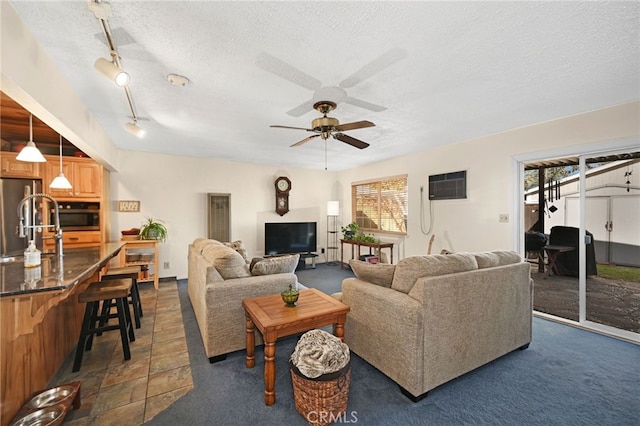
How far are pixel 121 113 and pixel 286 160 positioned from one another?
9.75ft

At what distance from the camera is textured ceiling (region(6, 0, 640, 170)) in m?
1.48

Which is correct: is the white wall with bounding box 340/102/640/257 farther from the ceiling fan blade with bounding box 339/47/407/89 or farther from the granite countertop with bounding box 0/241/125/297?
the granite countertop with bounding box 0/241/125/297

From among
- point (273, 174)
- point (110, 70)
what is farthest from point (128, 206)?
point (110, 70)

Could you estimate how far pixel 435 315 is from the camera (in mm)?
1837

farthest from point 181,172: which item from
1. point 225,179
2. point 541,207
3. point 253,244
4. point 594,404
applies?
point 541,207

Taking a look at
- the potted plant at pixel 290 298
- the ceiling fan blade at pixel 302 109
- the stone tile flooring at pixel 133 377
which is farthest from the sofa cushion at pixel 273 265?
the ceiling fan blade at pixel 302 109

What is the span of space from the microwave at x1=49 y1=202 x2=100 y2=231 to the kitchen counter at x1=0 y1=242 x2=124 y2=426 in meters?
2.28

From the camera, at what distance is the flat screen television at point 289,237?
5.73m

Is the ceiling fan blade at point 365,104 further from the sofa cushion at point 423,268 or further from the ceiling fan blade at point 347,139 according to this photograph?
the sofa cushion at point 423,268

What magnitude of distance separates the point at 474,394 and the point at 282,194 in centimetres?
488

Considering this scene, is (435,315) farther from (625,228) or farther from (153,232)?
(153,232)

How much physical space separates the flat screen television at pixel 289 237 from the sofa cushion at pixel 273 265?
3.01 m

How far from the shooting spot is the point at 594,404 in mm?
1794

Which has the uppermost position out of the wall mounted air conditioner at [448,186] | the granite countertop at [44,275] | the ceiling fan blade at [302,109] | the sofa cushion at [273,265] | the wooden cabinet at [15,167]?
the ceiling fan blade at [302,109]
